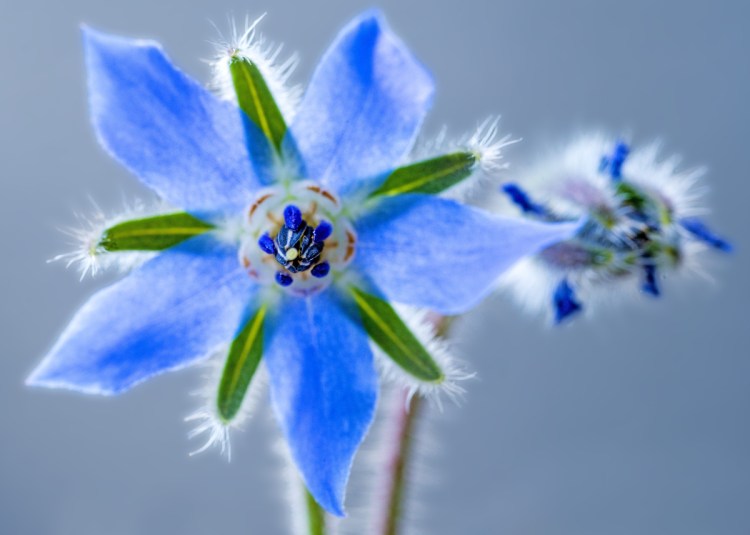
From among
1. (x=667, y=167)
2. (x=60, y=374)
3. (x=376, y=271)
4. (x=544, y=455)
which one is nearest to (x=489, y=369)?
(x=544, y=455)

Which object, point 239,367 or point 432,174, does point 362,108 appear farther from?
point 239,367

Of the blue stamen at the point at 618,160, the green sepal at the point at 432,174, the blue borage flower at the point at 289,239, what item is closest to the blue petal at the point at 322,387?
the blue borage flower at the point at 289,239

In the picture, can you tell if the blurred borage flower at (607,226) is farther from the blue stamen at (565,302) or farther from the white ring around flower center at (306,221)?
the white ring around flower center at (306,221)

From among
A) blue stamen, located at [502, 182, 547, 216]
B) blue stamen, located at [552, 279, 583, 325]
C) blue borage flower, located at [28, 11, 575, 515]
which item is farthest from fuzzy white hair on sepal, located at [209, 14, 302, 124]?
blue stamen, located at [552, 279, 583, 325]

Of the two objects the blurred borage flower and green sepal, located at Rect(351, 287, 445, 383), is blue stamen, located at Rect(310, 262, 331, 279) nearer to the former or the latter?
green sepal, located at Rect(351, 287, 445, 383)

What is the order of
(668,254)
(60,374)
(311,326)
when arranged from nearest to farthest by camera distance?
(60,374) → (311,326) → (668,254)

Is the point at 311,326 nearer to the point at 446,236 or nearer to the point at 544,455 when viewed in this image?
the point at 446,236

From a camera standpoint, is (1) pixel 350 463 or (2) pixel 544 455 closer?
(1) pixel 350 463
